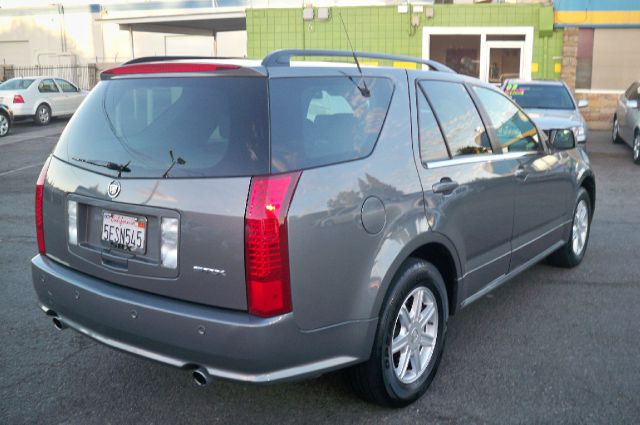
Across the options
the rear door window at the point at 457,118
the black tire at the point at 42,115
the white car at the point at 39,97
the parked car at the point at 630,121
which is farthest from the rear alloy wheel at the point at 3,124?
the rear door window at the point at 457,118

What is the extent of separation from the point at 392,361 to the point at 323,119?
1267mm

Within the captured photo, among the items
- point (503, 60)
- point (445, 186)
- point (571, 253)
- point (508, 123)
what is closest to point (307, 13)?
point (503, 60)

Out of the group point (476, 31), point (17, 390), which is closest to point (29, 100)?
point (476, 31)

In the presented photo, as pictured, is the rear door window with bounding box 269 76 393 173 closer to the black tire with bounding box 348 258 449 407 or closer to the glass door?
the black tire with bounding box 348 258 449 407

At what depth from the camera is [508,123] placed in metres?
4.70

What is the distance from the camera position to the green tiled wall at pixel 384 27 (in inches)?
782

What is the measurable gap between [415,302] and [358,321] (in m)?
0.57

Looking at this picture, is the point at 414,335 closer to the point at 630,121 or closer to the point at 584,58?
the point at 630,121

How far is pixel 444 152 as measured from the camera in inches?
150

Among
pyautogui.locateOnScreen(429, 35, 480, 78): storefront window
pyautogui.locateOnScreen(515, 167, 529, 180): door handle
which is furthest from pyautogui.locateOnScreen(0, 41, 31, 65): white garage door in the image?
pyautogui.locateOnScreen(515, 167, 529, 180): door handle

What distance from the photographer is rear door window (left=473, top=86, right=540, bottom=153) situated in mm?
4488

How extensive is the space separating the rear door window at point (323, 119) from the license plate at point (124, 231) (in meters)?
0.72

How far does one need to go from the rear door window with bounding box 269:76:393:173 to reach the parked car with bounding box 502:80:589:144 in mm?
8938

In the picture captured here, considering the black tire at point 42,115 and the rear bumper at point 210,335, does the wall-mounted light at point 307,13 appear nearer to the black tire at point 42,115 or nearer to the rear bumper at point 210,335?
the black tire at point 42,115
